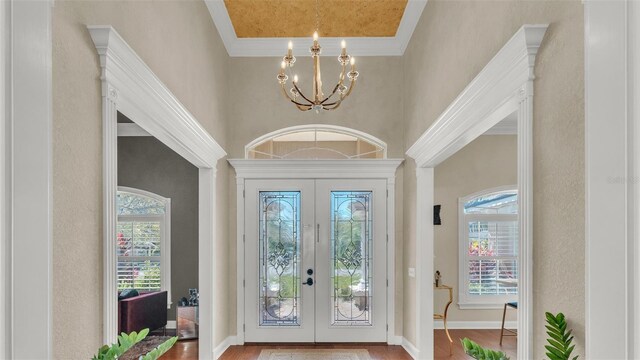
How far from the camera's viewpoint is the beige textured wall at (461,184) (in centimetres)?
766

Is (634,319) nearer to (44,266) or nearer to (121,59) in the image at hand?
(44,266)

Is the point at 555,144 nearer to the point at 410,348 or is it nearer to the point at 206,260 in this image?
the point at 206,260

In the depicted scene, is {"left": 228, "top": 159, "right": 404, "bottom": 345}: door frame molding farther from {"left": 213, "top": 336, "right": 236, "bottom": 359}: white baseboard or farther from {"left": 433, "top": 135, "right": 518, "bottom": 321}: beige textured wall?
{"left": 433, "top": 135, "right": 518, "bottom": 321}: beige textured wall

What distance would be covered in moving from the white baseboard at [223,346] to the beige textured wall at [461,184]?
10.8 ft

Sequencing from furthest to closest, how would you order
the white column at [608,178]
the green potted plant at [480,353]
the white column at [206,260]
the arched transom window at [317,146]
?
the arched transom window at [317,146] < the white column at [206,260] < the green potted plant at [480,353] < the white column at [608,178]

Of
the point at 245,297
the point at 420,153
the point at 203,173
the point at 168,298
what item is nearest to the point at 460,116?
the point at 420,153

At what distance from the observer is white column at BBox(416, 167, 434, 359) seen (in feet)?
17.5

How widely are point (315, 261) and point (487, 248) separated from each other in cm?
307

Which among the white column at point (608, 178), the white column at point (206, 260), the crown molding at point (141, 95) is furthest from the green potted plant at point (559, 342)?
the white column at point (206, 260)

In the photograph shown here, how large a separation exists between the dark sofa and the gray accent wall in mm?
868

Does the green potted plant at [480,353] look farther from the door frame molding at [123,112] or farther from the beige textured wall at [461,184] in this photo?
the beige textured wall at [461,184]

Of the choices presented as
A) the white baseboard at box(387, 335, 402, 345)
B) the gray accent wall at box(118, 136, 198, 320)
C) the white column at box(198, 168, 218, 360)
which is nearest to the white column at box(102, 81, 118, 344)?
the white column at box(198, 168, 218, 360)

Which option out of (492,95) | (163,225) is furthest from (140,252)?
(492,95)

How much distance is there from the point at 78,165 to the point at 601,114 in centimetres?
212
